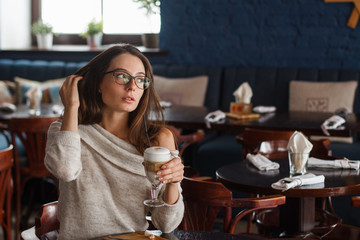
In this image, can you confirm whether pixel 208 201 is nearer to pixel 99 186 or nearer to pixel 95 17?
pixel 99 186

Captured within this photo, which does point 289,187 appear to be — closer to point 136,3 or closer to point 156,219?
point 156,219

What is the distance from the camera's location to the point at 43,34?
5.85 metres

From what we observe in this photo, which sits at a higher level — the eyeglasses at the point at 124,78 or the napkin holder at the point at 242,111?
the eyeglasses at the point at 124,78

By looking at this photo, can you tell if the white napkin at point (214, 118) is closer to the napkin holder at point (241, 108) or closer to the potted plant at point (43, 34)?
the napkin holder at point (241, 108)

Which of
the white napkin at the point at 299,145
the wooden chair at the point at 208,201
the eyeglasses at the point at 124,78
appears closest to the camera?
the eyeglasses at the point at 124,78

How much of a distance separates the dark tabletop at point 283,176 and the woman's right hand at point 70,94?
3.08 ft

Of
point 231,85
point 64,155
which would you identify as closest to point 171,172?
point 64,155

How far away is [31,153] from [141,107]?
205cm

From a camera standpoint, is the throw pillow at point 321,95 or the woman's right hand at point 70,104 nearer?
the woman's right hand at point 70,104

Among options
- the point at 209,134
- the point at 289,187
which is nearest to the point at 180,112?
the point at 209,134

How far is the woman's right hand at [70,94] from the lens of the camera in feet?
4.75

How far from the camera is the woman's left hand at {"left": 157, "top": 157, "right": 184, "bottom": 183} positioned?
1.31m

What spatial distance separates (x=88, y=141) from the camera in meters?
1.51

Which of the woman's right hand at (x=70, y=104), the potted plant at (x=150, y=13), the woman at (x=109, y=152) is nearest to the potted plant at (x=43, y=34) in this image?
the potted plant at (x=150, y=13)
